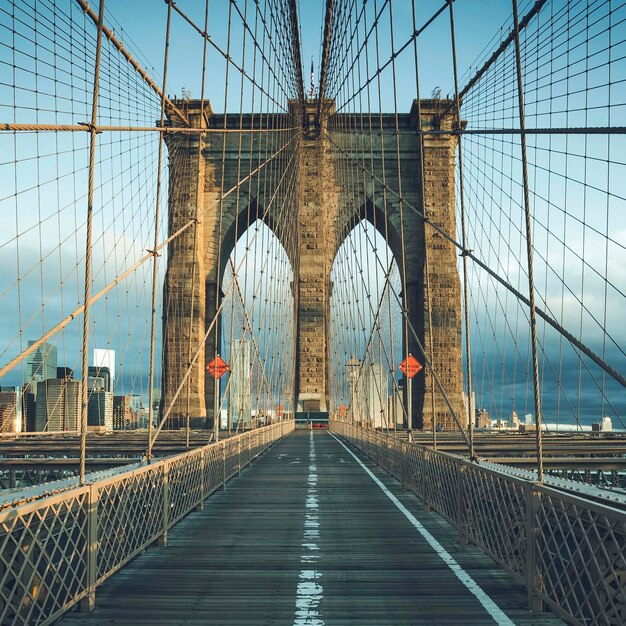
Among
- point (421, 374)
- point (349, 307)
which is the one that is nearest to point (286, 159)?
point (349, 307)

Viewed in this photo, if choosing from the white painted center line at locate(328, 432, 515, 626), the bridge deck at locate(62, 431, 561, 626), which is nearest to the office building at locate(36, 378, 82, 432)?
the bridge deck at locate(62, 431, 561, 626)

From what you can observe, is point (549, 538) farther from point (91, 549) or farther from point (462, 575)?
point (91, 549)

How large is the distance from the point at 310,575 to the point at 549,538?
235 centimetres

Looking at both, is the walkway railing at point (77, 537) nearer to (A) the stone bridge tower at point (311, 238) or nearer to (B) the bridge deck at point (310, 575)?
(B) the bridge deck at point (310, 575)

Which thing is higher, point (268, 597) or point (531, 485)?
point (531, 485)

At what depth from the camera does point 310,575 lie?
6707 mm

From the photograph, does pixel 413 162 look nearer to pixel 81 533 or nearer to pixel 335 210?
pixel 335 210

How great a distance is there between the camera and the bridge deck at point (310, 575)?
17.6 feet

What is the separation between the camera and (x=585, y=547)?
15.5ft

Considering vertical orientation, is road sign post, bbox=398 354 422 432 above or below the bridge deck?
above

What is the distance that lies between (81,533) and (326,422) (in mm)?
45929

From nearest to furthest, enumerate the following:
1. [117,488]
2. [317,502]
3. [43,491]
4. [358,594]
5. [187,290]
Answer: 1. [43,491]
2. [358,594]
3. [117,488]
4. [317,502]
5. [187,290]

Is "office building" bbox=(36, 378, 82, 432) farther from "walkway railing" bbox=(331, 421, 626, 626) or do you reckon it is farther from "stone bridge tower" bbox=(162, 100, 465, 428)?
"walkway railing" bbox=(331, 421, 626, 626)

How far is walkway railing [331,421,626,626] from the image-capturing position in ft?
14.1
